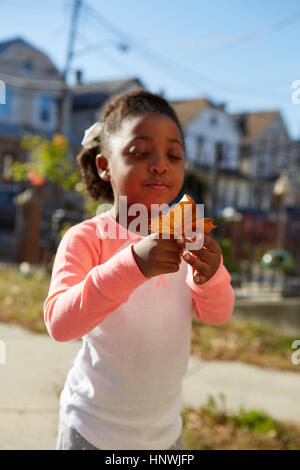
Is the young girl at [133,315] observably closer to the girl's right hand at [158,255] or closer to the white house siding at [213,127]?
the girl's right hand at [158,255]

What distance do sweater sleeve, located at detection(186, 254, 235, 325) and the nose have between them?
0.97 ft

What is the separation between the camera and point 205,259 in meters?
1.20

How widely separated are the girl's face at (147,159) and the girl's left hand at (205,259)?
26 cm

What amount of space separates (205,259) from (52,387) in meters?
2.31

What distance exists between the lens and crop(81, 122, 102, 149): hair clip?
1.67m

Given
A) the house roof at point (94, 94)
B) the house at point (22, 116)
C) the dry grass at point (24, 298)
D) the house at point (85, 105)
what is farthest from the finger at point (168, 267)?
the house at point (85, 105)

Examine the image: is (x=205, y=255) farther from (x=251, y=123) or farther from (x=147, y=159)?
(x=251, y=123)

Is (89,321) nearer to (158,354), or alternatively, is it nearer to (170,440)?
(158,354)

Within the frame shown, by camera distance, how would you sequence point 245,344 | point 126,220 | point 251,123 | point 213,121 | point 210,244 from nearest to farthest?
point 210,244 → point 126,220 → point 245,344 → point 213,121 → point 251,123

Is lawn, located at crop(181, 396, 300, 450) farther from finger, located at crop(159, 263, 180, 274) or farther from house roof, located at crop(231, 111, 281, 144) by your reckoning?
house roof, located at crop(231, 111, 281, 144)

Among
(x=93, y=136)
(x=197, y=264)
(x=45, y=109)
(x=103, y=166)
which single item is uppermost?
(x=45, y=109)

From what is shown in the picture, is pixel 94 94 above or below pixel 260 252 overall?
above

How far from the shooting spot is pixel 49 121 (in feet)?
85.7

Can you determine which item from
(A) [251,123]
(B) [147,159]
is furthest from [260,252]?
(A) [251,123]
